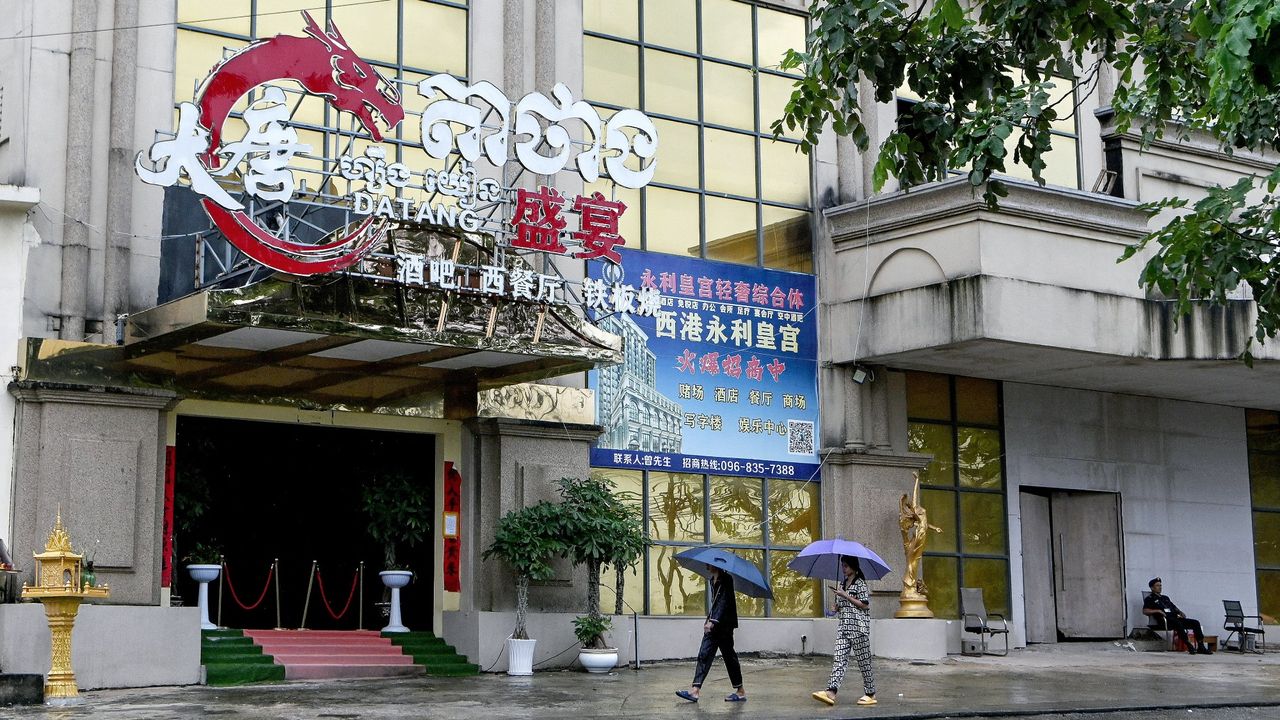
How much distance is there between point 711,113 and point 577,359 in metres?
6.04

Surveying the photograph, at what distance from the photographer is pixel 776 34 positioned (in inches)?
920

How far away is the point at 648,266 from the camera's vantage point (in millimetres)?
21219

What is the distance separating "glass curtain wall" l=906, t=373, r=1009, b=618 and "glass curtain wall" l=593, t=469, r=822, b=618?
7.29ft

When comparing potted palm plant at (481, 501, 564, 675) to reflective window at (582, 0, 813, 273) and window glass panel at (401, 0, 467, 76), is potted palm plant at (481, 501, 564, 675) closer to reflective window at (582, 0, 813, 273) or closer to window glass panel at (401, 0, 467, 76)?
reflective window at (582, 0, 813, 273)

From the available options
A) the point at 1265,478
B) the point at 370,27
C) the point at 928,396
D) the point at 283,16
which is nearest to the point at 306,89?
the point at 283,16

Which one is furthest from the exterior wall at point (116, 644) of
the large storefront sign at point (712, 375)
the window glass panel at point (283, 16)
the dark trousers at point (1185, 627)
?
the dark trousers at point (1185, 627)

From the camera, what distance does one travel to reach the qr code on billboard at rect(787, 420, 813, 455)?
22.4m

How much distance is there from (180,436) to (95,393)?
10.3 ft

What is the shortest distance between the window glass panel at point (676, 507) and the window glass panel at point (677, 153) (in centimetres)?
422

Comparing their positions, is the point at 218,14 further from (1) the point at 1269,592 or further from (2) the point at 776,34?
(1) the point at 1269,592

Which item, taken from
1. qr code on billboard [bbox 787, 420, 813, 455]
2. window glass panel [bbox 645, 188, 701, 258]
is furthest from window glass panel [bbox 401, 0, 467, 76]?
qr code on billboard [bbox 787, 420, 813, 455]

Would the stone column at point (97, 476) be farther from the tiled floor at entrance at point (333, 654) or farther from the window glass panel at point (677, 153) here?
the window glass panel at point (677, 153)

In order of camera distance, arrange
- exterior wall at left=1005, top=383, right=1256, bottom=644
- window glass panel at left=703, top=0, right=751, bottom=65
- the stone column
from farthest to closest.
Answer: exterior wall at left=1005, top=383, right=1256, bottom=644, window glass panel at left=703, top=0, right=751, bottom=65, the stone column

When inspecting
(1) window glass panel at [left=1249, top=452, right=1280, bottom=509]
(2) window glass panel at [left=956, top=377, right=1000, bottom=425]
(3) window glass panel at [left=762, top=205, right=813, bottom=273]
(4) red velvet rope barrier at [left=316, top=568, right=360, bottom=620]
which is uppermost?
(3) window glass panel at [left=762, top=205, right=813, bottom=273]
